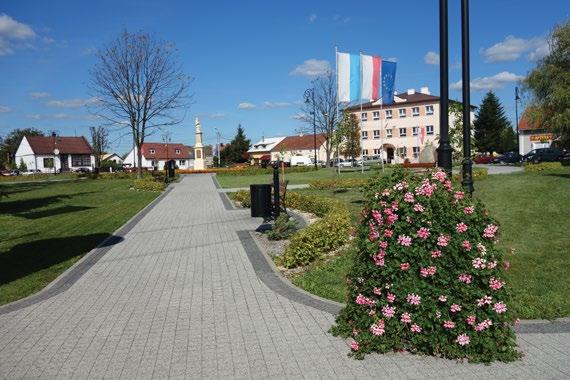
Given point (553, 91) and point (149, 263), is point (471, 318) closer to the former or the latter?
point (149, 263)

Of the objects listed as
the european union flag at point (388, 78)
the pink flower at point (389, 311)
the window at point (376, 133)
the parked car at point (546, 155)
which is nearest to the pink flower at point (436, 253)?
the pink flower at point (389, 311)

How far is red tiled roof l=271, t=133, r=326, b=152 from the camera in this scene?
3777 inches

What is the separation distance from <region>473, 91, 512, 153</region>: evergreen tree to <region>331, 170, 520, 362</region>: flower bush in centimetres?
6666

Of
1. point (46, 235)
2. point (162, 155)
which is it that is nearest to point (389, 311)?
point (46, 235)

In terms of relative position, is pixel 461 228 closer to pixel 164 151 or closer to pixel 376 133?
pixel 376 133

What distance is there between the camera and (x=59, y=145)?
84.9 meters

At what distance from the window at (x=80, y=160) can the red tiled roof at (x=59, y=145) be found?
0.75 m

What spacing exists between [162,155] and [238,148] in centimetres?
1938

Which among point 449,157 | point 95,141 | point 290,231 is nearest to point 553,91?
point 290,231

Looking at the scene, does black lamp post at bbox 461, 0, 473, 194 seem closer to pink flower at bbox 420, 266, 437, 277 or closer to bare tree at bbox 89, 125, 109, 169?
pink flower at bbox 420, 266, 437, 277

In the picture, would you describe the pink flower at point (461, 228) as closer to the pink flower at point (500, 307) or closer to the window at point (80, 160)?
the pink flower at point (500, 307)

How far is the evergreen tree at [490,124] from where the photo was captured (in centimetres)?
6588

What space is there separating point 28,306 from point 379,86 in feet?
76.1

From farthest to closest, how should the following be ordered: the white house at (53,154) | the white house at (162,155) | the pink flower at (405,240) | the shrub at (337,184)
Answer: the white house at (162,155)
the white house at (53,154)
the shrub at (337,184)
the pink flower at (405,240)
